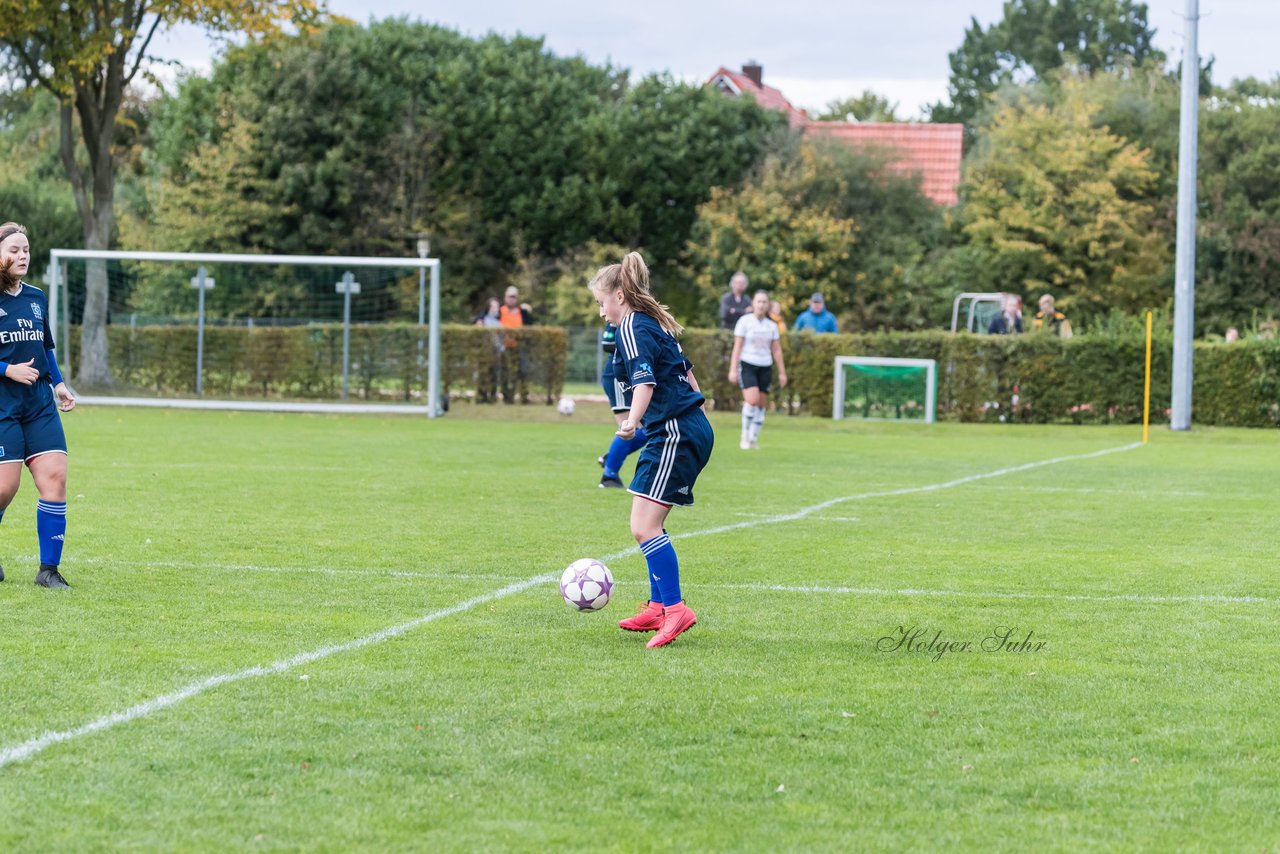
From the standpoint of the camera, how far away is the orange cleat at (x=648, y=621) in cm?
720

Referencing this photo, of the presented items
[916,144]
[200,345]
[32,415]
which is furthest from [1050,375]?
[916,144]

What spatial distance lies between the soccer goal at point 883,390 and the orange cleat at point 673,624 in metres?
20.3

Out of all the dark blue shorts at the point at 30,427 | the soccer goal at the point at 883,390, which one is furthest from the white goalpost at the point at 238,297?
the dark blue shorts at the point at 30,427

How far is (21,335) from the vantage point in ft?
26.3

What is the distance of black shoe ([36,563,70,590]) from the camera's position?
8039 mm

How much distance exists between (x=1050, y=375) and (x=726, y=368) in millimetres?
5563

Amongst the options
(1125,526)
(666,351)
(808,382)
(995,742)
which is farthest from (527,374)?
(995,742)

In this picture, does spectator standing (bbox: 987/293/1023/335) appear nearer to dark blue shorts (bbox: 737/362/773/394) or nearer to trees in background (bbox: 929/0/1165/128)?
dark blue shorts (bbox: 737/362/773/394)

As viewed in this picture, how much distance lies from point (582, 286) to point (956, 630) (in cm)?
4186

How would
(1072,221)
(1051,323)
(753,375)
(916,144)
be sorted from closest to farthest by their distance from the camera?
1. (753,375)
2. (1051,323)
3. (1072,221)
4. (916,144)

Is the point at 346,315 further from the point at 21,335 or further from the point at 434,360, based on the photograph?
the point at 21,335

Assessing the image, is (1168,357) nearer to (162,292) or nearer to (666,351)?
(162,292)

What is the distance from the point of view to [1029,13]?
311 ft

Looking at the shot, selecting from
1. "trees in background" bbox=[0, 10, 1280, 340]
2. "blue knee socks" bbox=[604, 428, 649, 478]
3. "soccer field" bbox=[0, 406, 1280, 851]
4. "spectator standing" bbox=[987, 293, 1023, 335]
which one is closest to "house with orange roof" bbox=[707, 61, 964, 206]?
"trees in background" bbox=[0, 10, 1280, 340]
